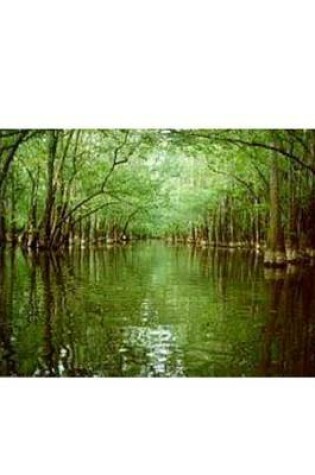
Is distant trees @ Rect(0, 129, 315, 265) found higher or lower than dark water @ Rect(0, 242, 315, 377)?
higher

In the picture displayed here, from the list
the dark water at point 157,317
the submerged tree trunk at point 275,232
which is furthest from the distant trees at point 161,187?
the dark water at point 157,317

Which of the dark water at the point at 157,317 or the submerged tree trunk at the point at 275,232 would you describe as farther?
the submerged tree trunk at the point at 275,232

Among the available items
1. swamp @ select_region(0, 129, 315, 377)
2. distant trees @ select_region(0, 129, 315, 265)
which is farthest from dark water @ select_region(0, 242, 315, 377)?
distant trees @ select_region(0, 129, 315, 265)

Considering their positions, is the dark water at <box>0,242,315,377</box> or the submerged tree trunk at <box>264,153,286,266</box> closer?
the dark water at <box>0,242,315,377</box>

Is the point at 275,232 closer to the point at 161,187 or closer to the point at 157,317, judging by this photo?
the point at 161,187

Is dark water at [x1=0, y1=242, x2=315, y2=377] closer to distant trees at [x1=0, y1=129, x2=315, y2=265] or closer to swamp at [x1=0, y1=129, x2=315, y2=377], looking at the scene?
swamp at [x1=0, y1=129, x2=315, y2=377]

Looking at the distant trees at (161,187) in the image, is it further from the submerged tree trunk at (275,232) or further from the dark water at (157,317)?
the dark water at (157,317)

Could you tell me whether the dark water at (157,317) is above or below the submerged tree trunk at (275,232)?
below

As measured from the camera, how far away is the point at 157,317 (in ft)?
11.4

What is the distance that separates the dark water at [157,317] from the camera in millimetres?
3408

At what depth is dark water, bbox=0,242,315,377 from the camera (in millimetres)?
3408
